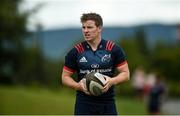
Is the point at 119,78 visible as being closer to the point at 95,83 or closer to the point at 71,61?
the point at 95,83

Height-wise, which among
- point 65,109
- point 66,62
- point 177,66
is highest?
point 66,62

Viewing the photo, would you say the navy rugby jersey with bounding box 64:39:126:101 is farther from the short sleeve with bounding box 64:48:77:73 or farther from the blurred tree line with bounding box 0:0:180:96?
the blurred tree line with bounding box 0:0:180:96

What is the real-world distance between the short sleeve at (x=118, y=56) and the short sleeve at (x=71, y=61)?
1.83ft

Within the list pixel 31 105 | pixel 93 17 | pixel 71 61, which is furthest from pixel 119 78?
pixel 31 105

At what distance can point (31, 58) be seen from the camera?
182 ft

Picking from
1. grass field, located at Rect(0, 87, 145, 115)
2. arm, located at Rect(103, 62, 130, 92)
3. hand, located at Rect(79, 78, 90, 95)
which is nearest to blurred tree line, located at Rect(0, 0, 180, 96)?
grass field, located at Rect(0, 87, 145, 115)

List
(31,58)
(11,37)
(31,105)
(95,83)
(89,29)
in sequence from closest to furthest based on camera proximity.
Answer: (95,83) → (89,29) → (31,105) → (11,37) → (31,58)

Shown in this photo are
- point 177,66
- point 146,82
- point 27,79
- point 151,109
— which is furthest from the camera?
point 177,66

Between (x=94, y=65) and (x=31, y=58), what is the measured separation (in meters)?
46.1

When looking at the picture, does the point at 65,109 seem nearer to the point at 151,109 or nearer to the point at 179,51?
the point at 151,109

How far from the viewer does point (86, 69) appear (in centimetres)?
955

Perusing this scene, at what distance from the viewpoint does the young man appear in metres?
9.50

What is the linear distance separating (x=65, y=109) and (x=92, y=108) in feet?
64.8

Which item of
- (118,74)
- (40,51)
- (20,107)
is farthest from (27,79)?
(118,74)
